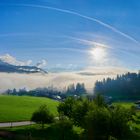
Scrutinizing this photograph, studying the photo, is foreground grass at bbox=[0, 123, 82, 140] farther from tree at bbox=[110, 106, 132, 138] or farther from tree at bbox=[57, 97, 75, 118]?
tree at bbox=[110, 106, 132, 138]

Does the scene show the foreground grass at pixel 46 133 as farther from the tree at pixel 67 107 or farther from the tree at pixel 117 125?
the tree at pixel 117 125

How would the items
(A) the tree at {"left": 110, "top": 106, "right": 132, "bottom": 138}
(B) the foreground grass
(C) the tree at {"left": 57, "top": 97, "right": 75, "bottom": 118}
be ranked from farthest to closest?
1. (C) the tree at {"left": 57, "top": 97, "right": 75, "bottom": 118}
2. (B) the foreground grass
3. (A) the tree at {"left": 110, "top": 106, "right": 132, "bottom": 138}

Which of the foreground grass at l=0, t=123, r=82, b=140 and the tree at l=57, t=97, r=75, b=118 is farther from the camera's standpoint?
the tree at l=57, t=97, r=75, b=118

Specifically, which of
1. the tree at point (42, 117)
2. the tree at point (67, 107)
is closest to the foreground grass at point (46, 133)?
the tree at point (42, 117)

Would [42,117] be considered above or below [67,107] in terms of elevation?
below

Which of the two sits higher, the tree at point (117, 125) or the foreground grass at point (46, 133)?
the tree at point (117, 125)

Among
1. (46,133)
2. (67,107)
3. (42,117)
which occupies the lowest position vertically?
(46,133)

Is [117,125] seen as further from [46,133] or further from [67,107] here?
[67,107]

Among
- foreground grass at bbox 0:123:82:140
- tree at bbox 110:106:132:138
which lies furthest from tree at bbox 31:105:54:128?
tree at bbox 110:106:132:138

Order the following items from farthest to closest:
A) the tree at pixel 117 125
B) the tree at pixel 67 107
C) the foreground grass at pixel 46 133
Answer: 1. the tree at pixel 67 107
2. the foreground grass at pixel 46 133
3. the tree at pixel 117 125

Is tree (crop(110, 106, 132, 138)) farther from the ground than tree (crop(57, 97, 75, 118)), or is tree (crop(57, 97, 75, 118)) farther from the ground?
tree (crop(57, 97, 75, 118))

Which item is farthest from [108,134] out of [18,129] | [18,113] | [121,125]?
[18,113]

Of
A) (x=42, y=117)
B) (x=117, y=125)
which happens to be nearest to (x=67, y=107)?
(x=42, y=117)

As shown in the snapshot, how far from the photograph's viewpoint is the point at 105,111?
166ft
